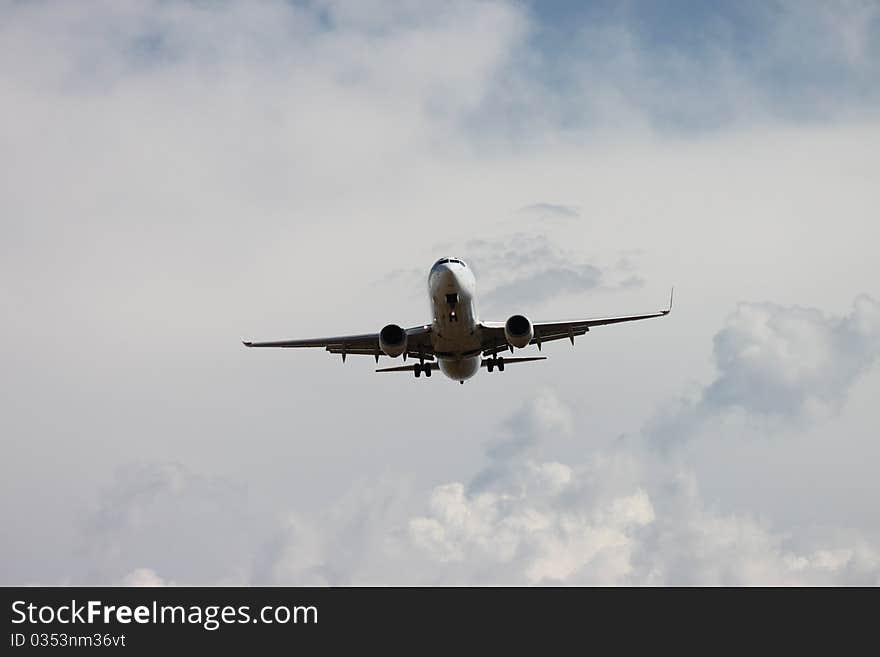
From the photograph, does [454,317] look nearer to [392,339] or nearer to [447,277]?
[447,277]

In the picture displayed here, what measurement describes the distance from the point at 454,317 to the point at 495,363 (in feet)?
27.4

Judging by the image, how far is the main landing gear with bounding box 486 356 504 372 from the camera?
77.7 meters

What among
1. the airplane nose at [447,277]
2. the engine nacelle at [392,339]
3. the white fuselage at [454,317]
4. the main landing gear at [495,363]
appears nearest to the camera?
the airplane nose at [447,277]

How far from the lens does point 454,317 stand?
7019cm

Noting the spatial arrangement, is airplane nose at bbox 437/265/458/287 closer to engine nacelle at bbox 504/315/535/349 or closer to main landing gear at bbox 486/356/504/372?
engine nacelle at bbox 504/315/535/349

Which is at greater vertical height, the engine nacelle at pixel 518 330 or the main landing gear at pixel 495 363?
the main landing gear at pixel 495 363

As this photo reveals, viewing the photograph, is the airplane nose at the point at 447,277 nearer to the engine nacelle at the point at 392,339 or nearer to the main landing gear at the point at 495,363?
the engine nacelle at the point at 392,339

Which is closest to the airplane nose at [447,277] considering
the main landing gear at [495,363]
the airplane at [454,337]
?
the airplane at [454,337]

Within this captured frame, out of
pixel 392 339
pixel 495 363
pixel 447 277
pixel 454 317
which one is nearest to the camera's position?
pixel 447 277

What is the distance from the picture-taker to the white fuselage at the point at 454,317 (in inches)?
2699
